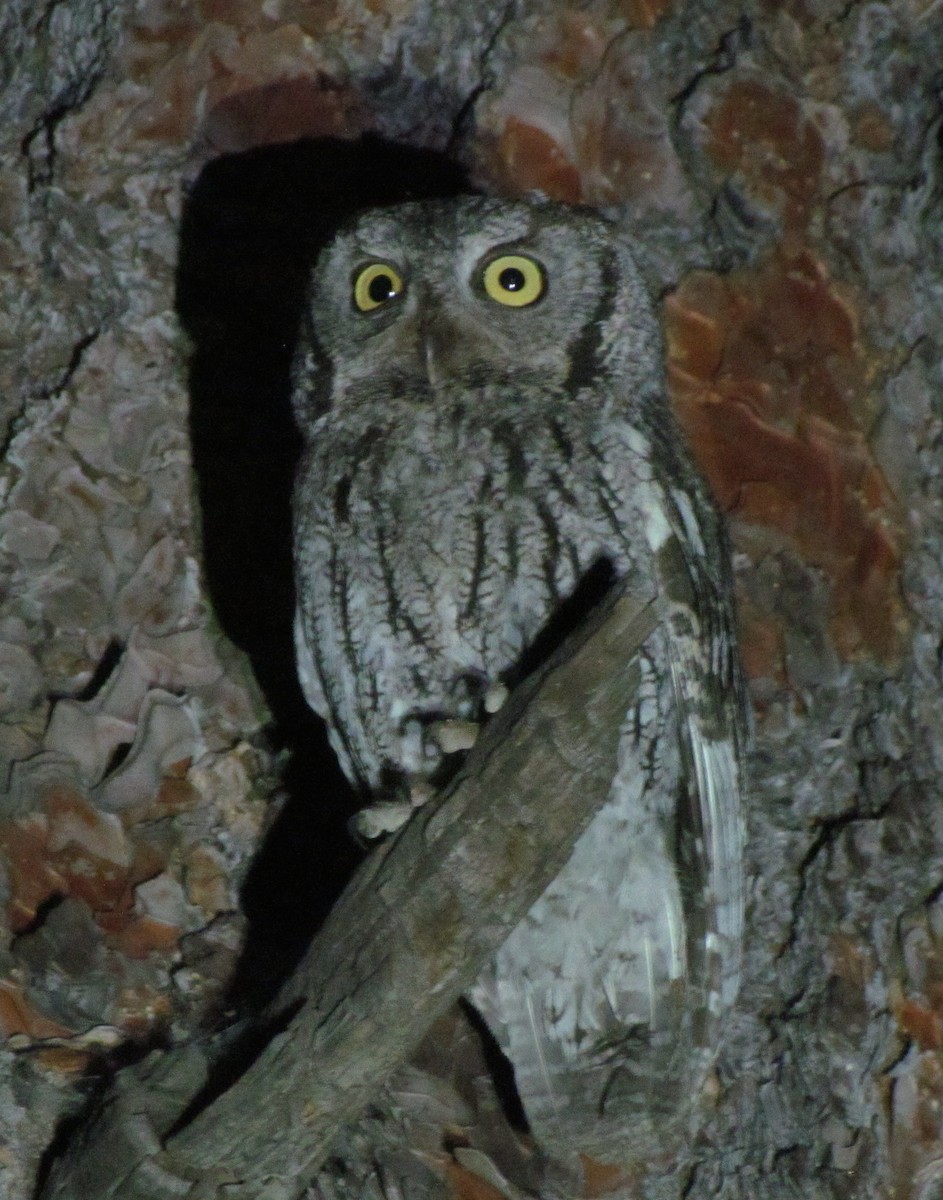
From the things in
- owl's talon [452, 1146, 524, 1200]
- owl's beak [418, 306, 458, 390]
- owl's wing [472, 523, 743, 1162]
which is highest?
owl's beak [418, 306, 458, 390]

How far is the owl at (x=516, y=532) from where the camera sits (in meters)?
2.08

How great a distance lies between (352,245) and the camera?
213 cm

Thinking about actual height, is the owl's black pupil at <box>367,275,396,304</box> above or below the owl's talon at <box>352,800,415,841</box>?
above

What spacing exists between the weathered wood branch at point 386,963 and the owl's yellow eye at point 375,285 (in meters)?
0.70

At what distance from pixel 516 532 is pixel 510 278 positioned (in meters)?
0.37

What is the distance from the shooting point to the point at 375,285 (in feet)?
7.00

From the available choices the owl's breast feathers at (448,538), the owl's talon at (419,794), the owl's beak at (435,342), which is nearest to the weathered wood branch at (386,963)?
the owl's talon at (419,794)

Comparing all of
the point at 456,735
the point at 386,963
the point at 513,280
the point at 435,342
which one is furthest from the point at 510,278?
the point at 386,963

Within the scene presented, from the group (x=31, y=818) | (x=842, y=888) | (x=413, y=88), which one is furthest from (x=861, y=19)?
(x=31, y=818)

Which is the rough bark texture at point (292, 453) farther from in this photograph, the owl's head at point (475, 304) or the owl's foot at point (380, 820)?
the owl's foot at point (380, 820)

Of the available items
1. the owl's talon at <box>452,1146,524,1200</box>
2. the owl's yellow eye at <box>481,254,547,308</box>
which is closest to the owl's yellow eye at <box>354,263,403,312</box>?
the owl's yellow eye at <box>481,254,547,308</box>

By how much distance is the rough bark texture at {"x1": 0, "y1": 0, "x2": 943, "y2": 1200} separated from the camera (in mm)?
2436

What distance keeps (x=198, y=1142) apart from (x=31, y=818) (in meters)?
1.12

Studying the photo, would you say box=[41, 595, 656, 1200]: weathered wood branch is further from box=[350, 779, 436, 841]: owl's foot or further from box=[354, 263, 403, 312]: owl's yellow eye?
box=[354, 263, 403, 312]: owl's yellow eye
